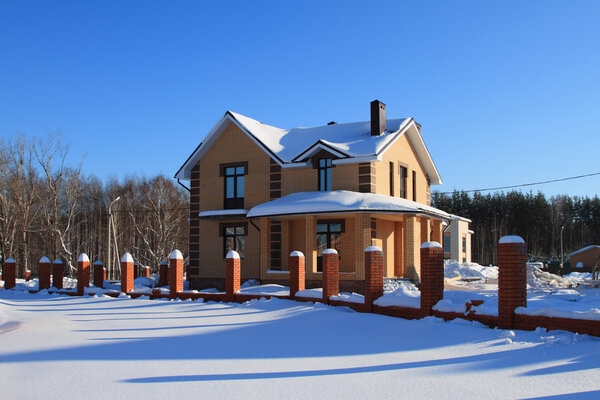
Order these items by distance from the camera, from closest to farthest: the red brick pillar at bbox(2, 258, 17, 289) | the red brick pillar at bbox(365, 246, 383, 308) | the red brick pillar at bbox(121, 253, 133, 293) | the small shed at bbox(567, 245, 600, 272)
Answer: the red brick pillar at bbox(365, 246, 383, 308) < the red brick pillar at bbox(121, 253, 133, 293) < the red brick pillar at bbox(2, 258, 17, 289) < the small shed at bbox(567, 245, 600, 272)

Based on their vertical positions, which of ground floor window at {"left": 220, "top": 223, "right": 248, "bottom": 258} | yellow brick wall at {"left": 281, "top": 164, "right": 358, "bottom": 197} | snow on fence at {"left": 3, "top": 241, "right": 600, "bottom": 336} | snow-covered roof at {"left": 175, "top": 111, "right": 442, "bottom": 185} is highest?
snow-covered roof at {"left": 175, "top": 111, "right": 442, "bottom": 185}

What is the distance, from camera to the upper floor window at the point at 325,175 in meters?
21.7

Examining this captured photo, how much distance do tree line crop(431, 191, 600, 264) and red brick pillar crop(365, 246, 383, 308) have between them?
51108 millimetres

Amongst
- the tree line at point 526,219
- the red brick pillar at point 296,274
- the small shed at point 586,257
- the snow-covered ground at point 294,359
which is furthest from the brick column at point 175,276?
the tree line at point 526,219

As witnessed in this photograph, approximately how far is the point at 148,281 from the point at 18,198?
18048 millimetres

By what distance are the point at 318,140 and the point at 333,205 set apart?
356 cm

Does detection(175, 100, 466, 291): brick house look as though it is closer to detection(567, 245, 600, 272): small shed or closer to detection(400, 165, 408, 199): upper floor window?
detection(400, 165, 408, 199): upper floor window

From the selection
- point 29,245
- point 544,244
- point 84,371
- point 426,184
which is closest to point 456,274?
point 426,184

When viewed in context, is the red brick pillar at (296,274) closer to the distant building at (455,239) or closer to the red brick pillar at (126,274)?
the red brick pillar at (126,274)

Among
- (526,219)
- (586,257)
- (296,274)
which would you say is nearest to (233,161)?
(296,274)

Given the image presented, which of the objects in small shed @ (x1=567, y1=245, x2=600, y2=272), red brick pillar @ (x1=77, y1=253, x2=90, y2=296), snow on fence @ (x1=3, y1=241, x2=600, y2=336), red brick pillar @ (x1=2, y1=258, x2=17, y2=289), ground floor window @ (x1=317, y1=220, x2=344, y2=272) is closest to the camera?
snow on fence @ (x1=3, y1=241, x2=600, y2=336)

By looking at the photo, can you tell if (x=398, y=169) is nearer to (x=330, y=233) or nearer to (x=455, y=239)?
(x=330, y=233)

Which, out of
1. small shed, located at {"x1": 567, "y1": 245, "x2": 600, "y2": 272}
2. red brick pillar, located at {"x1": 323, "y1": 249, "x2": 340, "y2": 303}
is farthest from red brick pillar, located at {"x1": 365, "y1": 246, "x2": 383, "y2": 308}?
small shed, located at {"x1": 567, "y1": 245, "x2": 600, "y2": 272}

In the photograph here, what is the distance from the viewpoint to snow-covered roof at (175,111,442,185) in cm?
2112
